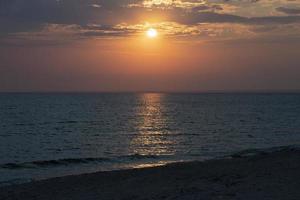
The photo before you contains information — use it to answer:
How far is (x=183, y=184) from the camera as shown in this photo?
18922mm

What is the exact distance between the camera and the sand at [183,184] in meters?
16.0

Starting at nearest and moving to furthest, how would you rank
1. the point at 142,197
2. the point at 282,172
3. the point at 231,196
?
the point at 231,196
the point at 142,197
the point at 282,172

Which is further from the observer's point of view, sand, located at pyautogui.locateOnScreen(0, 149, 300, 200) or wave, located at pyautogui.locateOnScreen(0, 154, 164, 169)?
wave, located at pyautogui.locateOnScreen(0, 154, 164, 169)

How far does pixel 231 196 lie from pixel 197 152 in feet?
78.8

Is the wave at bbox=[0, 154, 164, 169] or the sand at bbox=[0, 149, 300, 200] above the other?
the wave at bbox=[0, 154, 164, 169]

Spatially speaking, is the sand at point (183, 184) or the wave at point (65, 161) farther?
the wave at point (65, 161)

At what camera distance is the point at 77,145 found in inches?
1827

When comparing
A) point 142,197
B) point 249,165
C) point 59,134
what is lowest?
point 142,197

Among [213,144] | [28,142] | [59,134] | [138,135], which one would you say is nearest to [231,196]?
[213,144]

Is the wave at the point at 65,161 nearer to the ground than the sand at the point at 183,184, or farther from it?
farther from it

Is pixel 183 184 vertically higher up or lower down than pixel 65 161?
lower down

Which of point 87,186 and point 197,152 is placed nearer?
point 87,186

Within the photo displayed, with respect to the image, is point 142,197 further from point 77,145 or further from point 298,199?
point 77,145

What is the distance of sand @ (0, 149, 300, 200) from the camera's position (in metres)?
16.0
